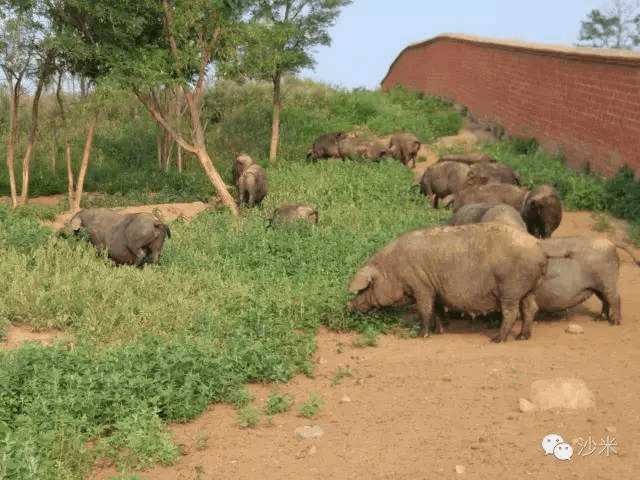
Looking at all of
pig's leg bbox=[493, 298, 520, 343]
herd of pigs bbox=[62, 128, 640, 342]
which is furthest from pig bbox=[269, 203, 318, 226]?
pig's leg bbox=[493, 298, 520, 343]

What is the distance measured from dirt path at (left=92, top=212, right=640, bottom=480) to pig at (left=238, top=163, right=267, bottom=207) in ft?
27.1

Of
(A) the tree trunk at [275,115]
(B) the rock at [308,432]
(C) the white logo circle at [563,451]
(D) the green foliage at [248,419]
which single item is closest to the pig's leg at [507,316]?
(C) the white logo circle at [563,451]

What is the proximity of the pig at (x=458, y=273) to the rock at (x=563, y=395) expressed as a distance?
77.8 inches

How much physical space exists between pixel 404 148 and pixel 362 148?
1144 mm

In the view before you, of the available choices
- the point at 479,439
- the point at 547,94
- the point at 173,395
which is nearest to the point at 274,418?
the point at 173,395

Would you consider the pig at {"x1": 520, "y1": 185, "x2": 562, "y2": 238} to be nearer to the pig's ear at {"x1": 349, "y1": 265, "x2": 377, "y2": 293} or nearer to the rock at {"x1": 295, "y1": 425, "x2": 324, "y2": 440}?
the pig's ear at {"x1": 349, "y1": 265, "x2": 377, "y2": 293}

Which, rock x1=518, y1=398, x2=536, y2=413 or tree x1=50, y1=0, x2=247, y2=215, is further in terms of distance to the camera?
tree x1=50, y1=0, x2=247, y2=215

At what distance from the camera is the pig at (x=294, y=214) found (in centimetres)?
1355

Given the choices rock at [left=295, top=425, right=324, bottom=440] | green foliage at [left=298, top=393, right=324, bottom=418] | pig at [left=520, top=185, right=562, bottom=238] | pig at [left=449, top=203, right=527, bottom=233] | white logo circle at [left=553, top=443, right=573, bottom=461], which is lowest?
rock at [left=295, top=425, right=324, bottom=440]

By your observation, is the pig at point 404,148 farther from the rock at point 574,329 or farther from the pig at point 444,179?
the rock at point 574,329

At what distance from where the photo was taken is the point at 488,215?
33.7 feet

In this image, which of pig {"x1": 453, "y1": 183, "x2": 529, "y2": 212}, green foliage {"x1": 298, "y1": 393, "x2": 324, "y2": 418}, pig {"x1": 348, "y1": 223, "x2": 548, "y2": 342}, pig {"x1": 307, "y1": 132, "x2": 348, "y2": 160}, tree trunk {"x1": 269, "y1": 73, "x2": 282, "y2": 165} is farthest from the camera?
tree trunk {"x1": 269, "y1": 73, "x2": 282, "y2": 165}

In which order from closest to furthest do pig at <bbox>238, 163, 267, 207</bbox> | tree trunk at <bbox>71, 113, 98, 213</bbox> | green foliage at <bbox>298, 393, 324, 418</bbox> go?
green foliage at <bbox>298, 393, 324, 418</bbox> < pig at <bbox>238, 163, 267, 207</bbox> < tree trunk at <bbox>71, 113, 98, 213</bbox>

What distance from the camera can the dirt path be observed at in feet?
18.6
